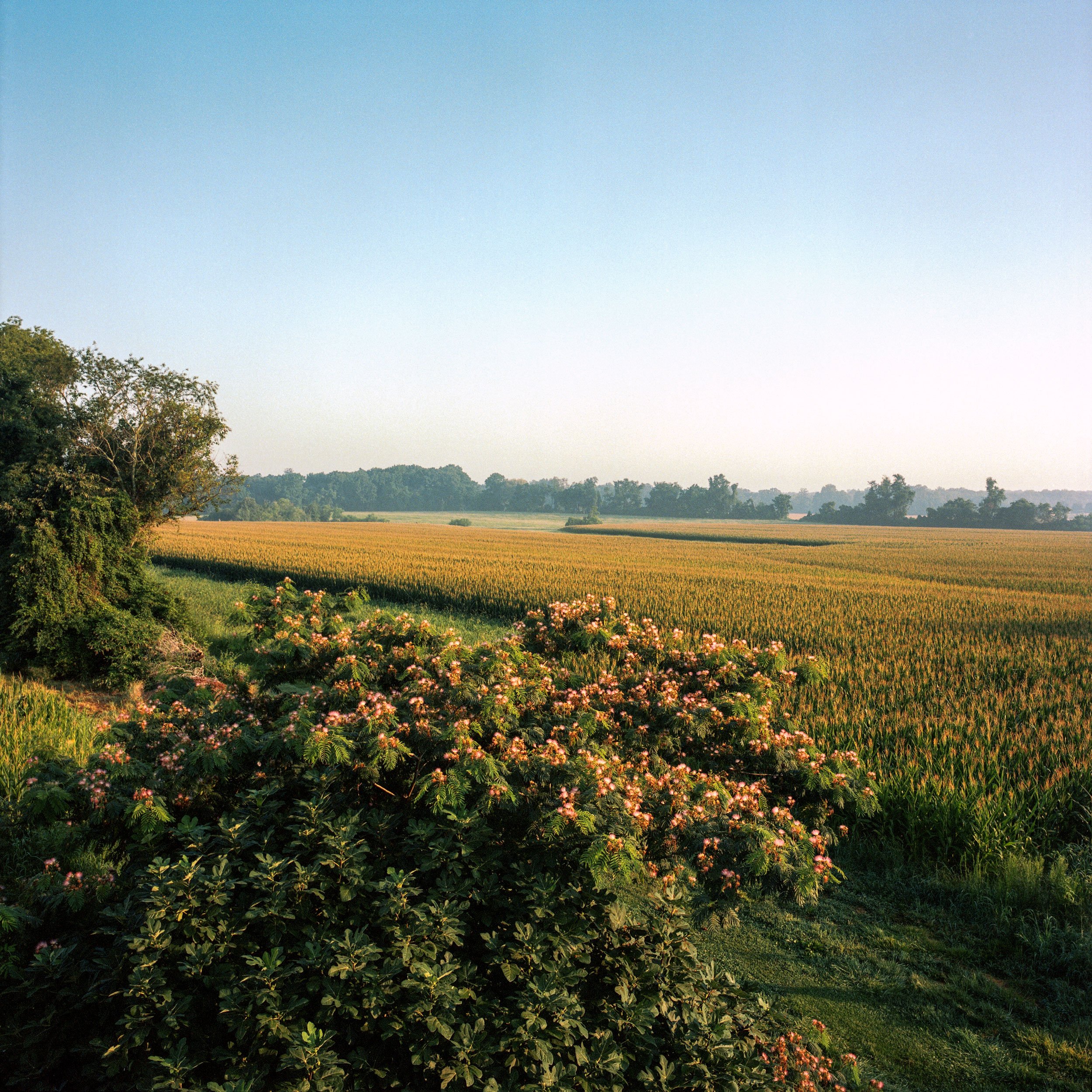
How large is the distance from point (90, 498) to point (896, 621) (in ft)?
60.0

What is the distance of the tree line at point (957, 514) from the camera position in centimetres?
10069

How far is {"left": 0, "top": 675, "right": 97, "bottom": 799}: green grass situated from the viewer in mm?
6461

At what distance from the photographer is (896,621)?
17.2 meters

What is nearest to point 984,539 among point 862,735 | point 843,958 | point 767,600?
point 767,600

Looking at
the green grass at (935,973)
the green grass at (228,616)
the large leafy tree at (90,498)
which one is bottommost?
the green grass at (935,973)

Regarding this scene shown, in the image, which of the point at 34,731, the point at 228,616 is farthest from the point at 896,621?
the point at 34,731

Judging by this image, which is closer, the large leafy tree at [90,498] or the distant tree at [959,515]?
the large leafy tree at [90,498]

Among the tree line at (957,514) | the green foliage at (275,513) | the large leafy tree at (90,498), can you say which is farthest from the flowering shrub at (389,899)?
the tree line at (957,514)

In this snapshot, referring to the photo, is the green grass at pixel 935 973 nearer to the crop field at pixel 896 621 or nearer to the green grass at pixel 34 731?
the crop field at pixel 896 621

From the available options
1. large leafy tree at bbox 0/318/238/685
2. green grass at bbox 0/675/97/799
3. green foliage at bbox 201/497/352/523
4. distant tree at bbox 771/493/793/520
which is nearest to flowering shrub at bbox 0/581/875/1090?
green grass at bbox 0/675/97/799

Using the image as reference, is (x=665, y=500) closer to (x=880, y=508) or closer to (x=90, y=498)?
(x=880, y=508)

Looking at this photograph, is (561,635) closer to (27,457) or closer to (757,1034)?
(757,1034)

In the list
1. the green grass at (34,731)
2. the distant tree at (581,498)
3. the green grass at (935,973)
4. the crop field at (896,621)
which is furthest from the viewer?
the distant tree at (581,498)

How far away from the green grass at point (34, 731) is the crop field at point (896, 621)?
27.9 ft
